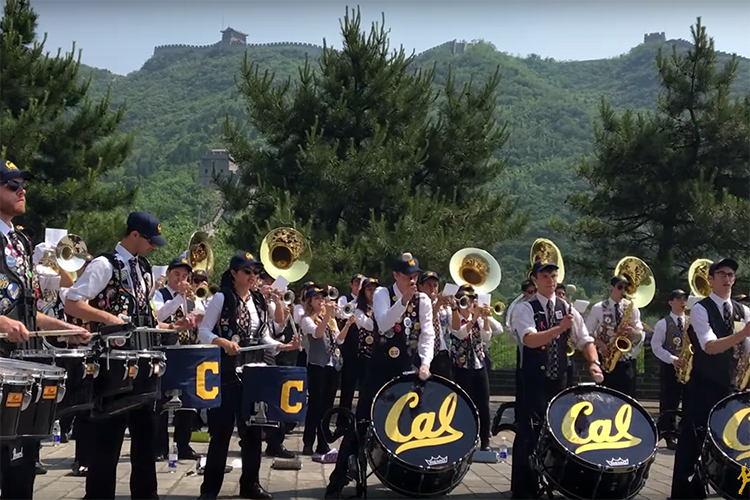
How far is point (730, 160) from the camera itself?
20859mm

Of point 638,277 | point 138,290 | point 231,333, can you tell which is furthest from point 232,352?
point 638,277

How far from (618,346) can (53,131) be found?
1272cm

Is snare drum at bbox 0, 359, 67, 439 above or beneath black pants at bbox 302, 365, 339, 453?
above

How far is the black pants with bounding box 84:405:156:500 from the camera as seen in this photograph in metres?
7.52

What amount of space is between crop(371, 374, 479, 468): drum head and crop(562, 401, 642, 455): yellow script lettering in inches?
28.5

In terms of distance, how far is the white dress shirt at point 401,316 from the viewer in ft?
28.6

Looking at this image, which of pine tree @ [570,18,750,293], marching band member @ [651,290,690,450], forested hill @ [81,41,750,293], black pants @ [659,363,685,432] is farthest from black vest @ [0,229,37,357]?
forested hill @ [81,41,750,293]

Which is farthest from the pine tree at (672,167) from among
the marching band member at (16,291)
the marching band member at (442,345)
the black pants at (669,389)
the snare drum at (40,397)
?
the snare drum at (40,397)

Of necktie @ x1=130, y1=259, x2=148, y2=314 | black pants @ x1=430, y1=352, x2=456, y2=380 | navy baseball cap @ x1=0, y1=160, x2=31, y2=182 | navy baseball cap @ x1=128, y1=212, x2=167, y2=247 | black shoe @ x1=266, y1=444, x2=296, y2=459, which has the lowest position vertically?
black shoe @ x1=266, y1=444, x2=296, y2=459

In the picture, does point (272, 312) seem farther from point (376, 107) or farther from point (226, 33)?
point (226, 33)

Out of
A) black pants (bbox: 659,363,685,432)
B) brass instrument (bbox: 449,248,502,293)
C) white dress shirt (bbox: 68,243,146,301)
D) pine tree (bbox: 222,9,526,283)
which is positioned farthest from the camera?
pine tree (bbox: 222,9,526,283)

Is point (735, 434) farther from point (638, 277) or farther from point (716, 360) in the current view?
point (638, 277)

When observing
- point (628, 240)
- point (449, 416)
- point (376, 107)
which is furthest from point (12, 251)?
point (628, 240)

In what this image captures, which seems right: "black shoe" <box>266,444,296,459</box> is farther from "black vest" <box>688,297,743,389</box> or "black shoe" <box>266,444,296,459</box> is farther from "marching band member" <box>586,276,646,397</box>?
"black vest" <box>688,297,743,389</box>
